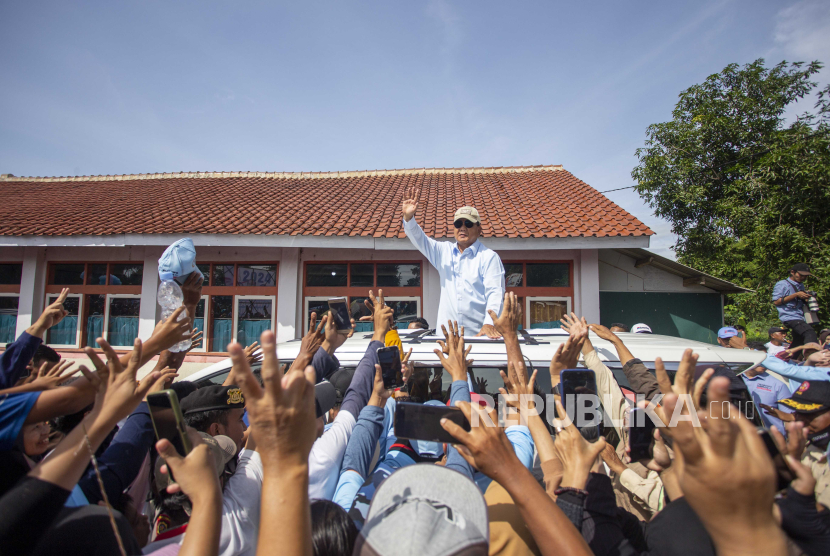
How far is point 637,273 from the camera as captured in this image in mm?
7902

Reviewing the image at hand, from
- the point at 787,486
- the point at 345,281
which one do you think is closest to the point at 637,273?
the point at 345,281

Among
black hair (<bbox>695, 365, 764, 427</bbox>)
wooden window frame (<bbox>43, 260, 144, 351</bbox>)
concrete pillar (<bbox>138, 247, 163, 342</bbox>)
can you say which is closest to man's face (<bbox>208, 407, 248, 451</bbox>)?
A: black hair (<bbox>695, 365, 764, 427</bbox>)

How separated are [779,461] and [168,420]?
5.14 ft

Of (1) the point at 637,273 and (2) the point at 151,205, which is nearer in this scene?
(1) the point at 637,273

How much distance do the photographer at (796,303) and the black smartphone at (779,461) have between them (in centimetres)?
655

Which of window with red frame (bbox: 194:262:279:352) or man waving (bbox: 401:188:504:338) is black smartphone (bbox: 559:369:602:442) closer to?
man waving (bbox: 401:188:504:338)

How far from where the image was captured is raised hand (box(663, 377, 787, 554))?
0.76 m

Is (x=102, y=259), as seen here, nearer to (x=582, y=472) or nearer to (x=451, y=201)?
(x=451, y=201)

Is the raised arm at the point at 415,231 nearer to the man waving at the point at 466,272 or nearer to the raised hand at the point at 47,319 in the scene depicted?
the man waving at the point at 466,272

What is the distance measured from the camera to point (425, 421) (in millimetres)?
1166

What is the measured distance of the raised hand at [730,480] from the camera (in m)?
0.76

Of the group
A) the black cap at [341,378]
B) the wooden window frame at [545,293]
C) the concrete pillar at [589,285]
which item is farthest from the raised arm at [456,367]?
the concrete pillar at [589,285]

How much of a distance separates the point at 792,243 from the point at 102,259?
14915 millimetres

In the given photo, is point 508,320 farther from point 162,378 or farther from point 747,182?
point 747,182
